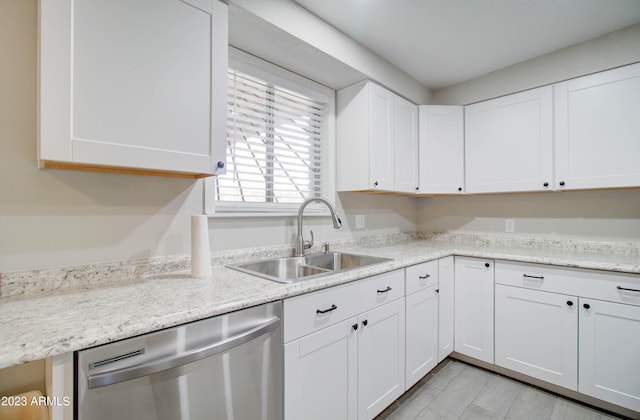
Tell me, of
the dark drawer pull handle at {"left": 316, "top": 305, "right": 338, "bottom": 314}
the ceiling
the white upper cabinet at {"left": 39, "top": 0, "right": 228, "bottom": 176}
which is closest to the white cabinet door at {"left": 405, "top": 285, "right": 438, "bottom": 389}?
the dark drawer pull handle at {"left": 316, "top": 305, "right": 338, "bottom": 314}

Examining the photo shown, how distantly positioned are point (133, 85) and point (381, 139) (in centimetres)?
166

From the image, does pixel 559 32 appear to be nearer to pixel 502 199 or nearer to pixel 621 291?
pixel 502 199

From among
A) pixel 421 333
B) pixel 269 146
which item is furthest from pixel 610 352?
pixel 269 146

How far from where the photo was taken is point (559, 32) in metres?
2.00

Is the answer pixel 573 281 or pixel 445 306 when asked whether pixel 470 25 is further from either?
pixel 445 306

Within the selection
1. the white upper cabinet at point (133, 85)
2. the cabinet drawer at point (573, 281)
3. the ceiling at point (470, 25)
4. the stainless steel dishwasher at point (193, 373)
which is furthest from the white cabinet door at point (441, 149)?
the stainless steel dishwasher at point (193, 373)

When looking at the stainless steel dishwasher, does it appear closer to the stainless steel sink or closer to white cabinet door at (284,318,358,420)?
white cabinet door at (284,318,358,420)

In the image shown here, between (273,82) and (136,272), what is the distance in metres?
1.39

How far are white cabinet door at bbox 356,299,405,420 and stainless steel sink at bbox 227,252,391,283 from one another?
0.30 meters

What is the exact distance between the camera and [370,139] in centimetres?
214

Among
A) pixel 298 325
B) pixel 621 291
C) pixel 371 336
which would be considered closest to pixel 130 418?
pixel 298 325

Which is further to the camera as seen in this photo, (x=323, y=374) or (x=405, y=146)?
(x=405, y=146)

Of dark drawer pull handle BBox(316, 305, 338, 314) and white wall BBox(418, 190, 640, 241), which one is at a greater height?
white wall BBox(418, 190, 640, 241)

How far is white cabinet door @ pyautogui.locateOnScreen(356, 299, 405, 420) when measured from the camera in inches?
57.9
